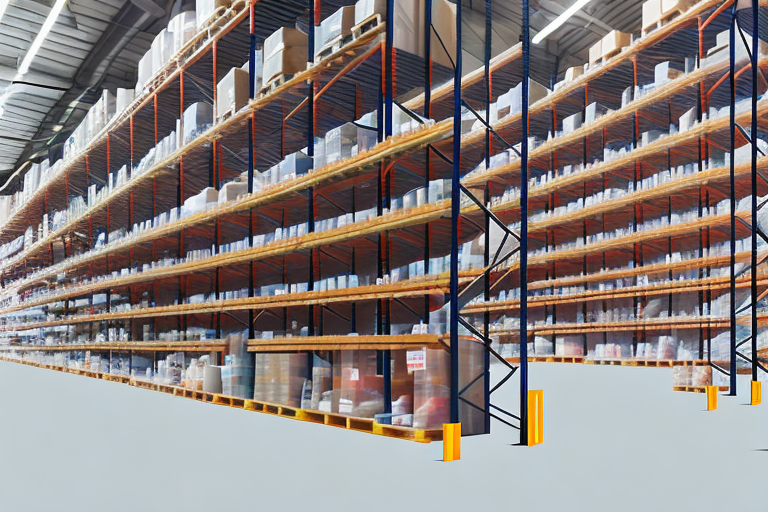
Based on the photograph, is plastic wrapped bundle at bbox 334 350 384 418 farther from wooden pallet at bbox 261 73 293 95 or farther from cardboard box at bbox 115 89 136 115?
cardboard box at bbox 115 89 136 115

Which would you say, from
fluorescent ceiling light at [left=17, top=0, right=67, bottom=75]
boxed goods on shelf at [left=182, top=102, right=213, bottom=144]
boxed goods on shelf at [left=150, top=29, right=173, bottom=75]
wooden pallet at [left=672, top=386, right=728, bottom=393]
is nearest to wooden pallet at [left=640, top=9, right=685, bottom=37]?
wooden pallet at [left=672, top=386, right=728, bottom=393]

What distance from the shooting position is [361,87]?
20.3ft

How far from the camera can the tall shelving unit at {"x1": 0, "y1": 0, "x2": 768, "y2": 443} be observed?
189 inches

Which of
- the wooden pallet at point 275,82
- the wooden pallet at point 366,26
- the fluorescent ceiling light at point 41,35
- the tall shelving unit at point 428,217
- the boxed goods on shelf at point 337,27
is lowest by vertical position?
the tall shelving unit at point 428,217

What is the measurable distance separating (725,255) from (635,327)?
1.40 meters

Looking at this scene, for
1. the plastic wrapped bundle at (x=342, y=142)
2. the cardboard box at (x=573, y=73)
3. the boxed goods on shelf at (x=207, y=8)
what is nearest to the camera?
the plastic wrapped bundle at (x=342, y=142)

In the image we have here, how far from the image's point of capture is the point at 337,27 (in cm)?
545

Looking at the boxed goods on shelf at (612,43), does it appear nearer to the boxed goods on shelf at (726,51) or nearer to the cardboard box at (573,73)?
the cardboard box at (573,73)

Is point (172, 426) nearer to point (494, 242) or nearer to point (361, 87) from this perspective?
point (494, 242)

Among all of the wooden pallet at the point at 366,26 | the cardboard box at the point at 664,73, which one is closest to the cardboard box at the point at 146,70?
the wooden pallet at the point at 366,26

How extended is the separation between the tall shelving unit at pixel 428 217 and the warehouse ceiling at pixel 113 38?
1729mm

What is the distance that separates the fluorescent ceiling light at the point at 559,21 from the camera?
10763 mm

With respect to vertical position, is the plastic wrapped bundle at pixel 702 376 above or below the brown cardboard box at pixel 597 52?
below

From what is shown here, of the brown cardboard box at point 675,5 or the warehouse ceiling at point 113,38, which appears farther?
the warehouse ceiling at point 113,38
